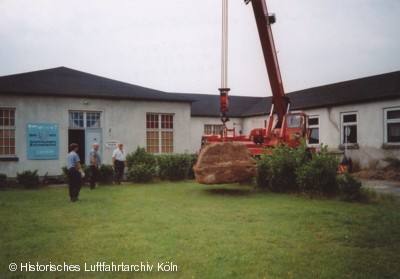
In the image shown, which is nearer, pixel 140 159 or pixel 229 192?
pixel 229 192

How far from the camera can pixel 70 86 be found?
757 inches

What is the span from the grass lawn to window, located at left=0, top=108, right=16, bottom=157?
21.7 feet

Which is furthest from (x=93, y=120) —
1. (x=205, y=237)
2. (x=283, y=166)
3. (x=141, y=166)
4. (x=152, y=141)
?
(x=205, y=237)

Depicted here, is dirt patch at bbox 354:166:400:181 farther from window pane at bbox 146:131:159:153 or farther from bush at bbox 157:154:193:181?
window pane at bbox 146:131:159:153

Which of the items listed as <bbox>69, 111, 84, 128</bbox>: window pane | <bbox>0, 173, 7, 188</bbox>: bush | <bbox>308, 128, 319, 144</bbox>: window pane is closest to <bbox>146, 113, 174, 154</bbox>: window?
<bbox>69, 111, 84, 128</bbox>: window pane

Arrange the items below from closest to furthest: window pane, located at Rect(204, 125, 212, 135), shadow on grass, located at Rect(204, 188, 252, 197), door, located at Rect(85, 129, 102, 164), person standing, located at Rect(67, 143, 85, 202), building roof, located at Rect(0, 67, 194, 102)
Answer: person standing, located at Rect(67, 143, 85, 202) < shadow on grass, located at Rect(204, 188, 252, 197) < building roof, located at Rect(0, 67, 194, 102) < door, located at Rect(85, 129, 102, 164) < window pane, located at Rect(204, 125, 212, 135)

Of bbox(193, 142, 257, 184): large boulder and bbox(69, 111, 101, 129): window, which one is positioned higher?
bbox(69, 111, 101, 129): window

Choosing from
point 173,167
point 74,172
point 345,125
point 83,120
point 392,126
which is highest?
point 83,120

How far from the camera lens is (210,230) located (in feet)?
25.0

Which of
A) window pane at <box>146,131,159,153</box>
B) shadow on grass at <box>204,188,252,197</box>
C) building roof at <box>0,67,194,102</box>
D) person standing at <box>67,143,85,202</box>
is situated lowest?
shadow on grass at <box>204,188,252,197</box>

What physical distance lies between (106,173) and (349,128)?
1399cm

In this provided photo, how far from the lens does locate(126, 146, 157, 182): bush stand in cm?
1702

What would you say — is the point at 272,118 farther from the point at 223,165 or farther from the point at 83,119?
the point at 83,119

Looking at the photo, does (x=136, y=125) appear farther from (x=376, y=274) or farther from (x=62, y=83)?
(x=376, y=274)
